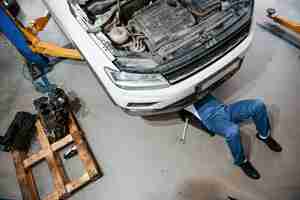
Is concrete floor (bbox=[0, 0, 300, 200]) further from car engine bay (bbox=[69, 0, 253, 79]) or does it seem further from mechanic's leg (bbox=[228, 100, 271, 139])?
car engine bay (bbox=[69, 0, 253, 79])

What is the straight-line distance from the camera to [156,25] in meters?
2.19

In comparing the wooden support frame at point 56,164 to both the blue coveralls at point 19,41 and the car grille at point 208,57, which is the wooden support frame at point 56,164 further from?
the car grille at point 208,57

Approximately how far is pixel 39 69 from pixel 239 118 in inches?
90.7

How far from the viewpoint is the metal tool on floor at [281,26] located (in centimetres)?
301

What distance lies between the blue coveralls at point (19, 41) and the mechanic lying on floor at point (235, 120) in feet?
5.87

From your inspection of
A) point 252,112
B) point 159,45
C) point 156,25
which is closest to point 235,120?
point 252,112

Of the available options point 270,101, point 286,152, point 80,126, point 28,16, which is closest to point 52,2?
point 80,126

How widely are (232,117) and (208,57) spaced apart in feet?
1.84

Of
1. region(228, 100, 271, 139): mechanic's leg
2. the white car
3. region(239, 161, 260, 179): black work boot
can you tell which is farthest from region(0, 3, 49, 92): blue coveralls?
region(239, 161, 260, 179): black work boot

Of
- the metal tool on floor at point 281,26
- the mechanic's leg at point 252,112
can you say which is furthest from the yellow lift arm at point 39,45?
the metal tool on floor at point 281,26

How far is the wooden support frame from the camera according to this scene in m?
2.38

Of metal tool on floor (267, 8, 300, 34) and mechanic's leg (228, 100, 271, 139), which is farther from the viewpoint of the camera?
metal tool on floor (267, 8, 300, 34)

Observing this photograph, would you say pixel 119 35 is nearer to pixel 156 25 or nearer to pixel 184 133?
pixel 156 25

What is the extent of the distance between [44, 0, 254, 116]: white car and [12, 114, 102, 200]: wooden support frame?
2.21 ft
